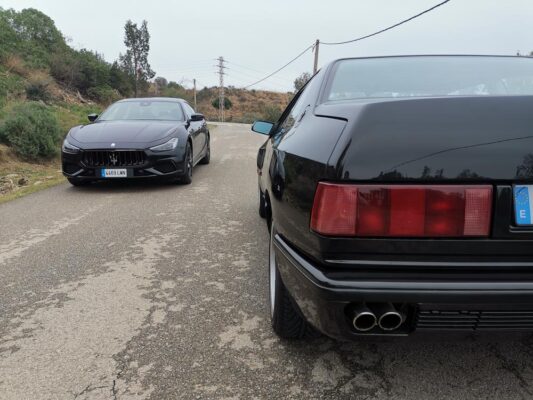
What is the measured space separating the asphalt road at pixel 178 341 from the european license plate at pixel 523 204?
0.47 m

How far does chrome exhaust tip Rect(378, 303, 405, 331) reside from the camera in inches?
58.2

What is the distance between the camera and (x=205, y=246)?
3787 millimetres

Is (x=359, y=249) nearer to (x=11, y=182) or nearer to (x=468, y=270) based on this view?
(x=468, y=270)

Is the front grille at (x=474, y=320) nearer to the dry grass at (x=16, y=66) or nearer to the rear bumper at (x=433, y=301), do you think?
the rear bumper at (x=433, y=301)

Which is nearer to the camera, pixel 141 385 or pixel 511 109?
pixel 511 109

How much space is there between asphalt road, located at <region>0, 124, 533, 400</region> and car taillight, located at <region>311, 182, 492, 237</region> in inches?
18.6

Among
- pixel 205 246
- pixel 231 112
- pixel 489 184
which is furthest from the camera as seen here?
pixel 231 112

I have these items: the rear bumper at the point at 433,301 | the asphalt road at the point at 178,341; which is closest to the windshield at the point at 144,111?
the asphalt road at the point at 178,341

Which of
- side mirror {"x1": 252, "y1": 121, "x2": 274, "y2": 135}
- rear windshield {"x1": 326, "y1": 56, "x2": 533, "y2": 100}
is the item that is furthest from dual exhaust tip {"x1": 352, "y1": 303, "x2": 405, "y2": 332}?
side mirror {"x1": 252, "y1": 121, "x2": 274, "y2": 135}

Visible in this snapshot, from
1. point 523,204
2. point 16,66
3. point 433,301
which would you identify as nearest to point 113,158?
point 433,301

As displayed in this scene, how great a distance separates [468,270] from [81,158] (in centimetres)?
544

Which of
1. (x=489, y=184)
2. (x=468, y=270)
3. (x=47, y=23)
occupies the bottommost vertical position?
(x=468, y=270)

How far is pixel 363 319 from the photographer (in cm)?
151

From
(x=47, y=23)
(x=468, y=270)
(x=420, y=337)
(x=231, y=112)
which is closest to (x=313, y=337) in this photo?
(x=420, y=337)
